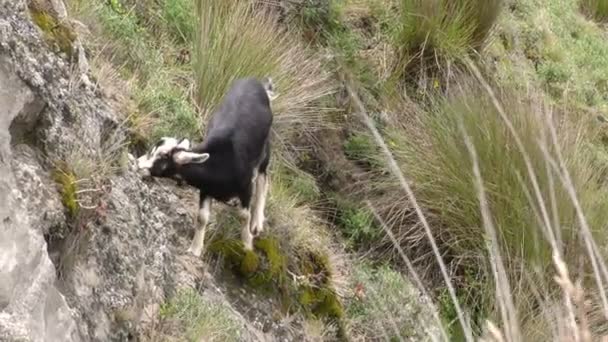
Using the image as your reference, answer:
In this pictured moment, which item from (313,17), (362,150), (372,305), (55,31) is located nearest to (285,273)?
(372,305)

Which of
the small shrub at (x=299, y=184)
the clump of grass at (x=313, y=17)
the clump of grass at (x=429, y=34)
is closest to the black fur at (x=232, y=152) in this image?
the small shrub at (x=299, y=184)

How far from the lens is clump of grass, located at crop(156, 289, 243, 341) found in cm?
399

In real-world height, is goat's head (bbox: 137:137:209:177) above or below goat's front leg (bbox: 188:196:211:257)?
above

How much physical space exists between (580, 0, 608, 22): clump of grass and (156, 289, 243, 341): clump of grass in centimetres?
894

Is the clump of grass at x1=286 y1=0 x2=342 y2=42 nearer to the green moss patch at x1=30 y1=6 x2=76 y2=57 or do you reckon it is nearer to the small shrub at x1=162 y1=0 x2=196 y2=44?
the small shrub at x1=162 y1=0 x2=196 y2=44

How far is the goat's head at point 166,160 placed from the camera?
472cm

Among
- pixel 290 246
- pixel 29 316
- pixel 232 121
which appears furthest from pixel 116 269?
pixel 290 246

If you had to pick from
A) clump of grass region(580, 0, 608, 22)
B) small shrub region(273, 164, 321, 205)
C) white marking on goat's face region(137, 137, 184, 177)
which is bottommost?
small shrub region(273, 164, 321, 205)

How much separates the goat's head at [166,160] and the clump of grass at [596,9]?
854 centimetres

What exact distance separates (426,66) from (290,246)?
327 cm

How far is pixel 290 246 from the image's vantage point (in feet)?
18.7

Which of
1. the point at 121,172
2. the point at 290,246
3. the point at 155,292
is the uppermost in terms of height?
the point at 121,172

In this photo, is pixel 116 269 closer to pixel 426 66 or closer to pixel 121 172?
pixel 121 172

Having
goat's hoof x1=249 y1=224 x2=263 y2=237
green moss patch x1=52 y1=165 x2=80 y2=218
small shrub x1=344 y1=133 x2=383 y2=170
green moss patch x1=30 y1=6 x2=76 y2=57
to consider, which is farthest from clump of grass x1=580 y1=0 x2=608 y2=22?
green moss patch x1=52 y1=165 x2=80 y2=218
